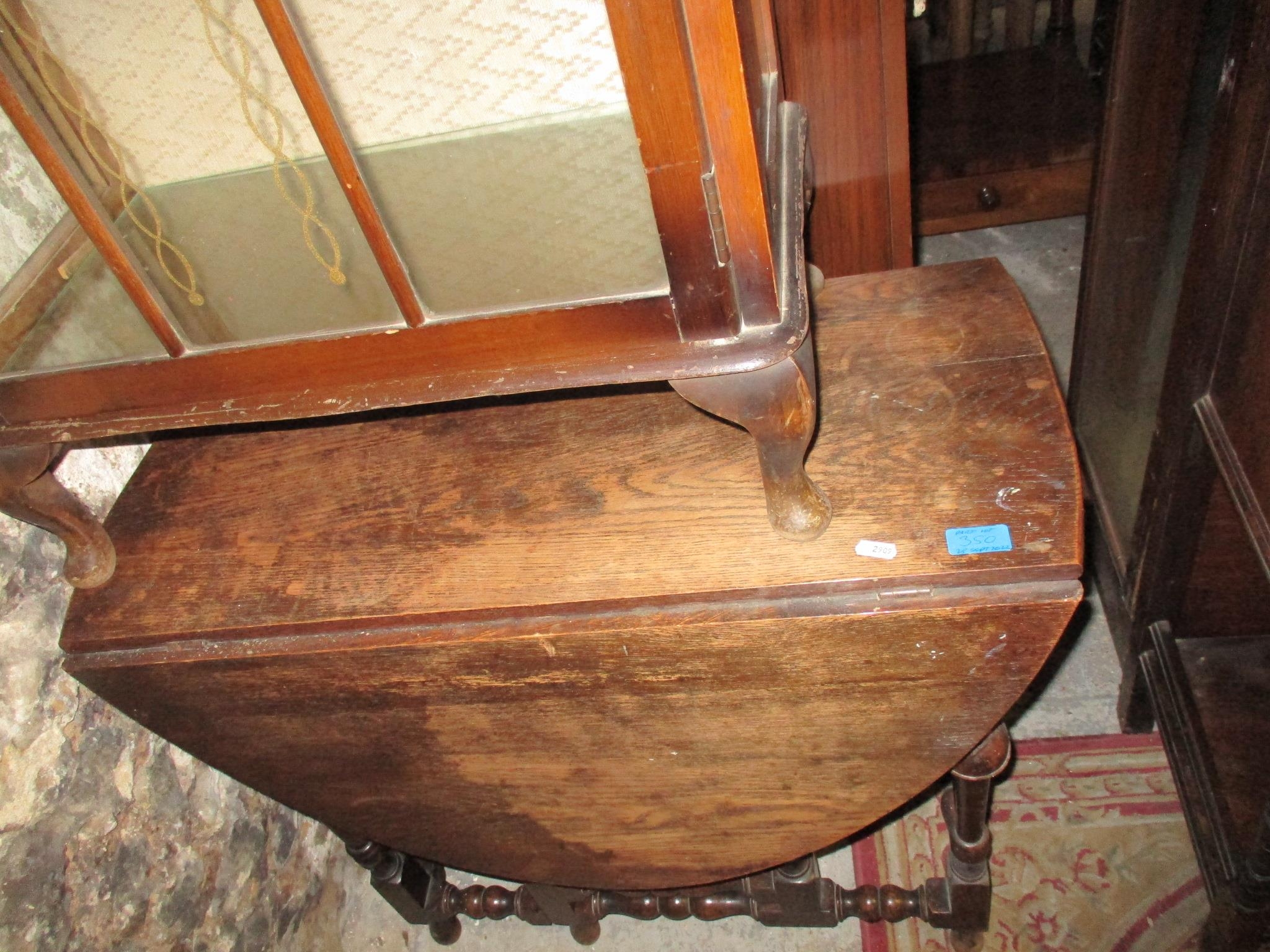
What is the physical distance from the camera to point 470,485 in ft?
3.16

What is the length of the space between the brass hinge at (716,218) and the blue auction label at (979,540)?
0.34m

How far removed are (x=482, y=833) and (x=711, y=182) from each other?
2.67 feet

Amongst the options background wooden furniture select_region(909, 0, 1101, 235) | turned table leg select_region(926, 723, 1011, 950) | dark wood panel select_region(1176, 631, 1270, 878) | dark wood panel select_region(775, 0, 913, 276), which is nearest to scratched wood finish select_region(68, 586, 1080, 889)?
turned table leg select_region(926, 723, 1011, 950)

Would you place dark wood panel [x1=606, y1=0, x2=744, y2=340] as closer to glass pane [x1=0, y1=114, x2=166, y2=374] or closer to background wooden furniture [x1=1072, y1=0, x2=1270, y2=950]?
glass pane [x1=0, y1=114, x2=166, y2=374]

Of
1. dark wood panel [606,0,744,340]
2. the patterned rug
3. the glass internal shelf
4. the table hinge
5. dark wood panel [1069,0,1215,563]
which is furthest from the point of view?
the patterned rug

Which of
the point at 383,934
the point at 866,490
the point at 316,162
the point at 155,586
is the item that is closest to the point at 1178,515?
the point at 866,490

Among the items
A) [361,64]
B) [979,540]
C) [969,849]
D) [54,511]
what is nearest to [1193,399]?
[979,540]

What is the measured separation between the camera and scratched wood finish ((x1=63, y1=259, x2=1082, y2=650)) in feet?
2.67

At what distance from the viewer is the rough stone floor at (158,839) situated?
0.92m

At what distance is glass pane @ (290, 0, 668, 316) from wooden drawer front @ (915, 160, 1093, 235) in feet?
5.38

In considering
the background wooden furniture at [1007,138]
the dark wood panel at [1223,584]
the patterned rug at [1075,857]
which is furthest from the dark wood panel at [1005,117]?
the patterned rug at [1075,857]

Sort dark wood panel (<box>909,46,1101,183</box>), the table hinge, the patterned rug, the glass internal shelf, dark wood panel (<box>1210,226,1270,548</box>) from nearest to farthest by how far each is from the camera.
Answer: the glass internal shelf, the table hinge, dark wood panel (<box>1210,226,1270,548</box>), the patterned rug, dark wood panel (<box>909,46,1101,183</box>)

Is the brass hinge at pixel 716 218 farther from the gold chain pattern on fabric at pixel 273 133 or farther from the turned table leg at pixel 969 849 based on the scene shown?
the turned table leg at pixel 969 849

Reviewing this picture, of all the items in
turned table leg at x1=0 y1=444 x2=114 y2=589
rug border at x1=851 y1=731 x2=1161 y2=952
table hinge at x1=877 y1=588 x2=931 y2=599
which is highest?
turned table leg at x1=0 y1=444 x2=114 y2=589
